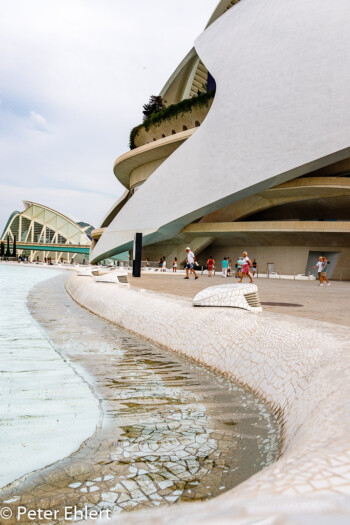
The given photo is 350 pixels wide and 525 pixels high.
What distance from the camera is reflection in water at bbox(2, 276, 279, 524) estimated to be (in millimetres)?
1553

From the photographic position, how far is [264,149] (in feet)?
77.6

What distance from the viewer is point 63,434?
2.14 m

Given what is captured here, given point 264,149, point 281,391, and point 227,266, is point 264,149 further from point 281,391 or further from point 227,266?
point 281,391

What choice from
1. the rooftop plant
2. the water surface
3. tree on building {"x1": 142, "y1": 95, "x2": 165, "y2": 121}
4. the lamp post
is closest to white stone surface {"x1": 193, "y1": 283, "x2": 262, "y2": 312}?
the water surface

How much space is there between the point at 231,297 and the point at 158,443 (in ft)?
8.94

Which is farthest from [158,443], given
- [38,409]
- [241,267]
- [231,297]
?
[241,267]

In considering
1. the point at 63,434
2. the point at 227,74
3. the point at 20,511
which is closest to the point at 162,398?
the point at 63,434

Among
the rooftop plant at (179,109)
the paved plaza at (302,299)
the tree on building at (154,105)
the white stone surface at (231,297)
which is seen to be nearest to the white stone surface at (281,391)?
the white stone surface at (231,297)

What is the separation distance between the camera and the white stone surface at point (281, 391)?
1.00 meters

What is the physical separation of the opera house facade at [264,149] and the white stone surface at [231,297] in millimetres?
19175

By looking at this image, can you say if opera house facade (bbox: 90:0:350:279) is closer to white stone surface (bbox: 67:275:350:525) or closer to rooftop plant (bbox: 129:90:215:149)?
rooftop plant (bbox: 129:90:215:149)

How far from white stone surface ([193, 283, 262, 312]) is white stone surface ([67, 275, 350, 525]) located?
0.19 meters

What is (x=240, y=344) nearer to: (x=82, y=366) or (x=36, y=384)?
(x=82, y=366)

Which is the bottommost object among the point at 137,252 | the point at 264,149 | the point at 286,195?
the point at 137,252
